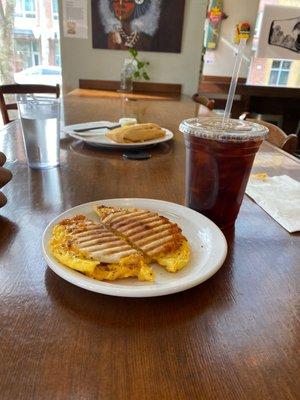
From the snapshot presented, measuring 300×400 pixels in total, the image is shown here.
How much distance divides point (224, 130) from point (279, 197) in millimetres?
269

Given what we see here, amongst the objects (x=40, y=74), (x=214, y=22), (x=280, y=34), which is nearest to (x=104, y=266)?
(x=40, y=74)

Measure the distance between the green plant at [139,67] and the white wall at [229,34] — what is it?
1.15 meters

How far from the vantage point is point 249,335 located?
14.3 inches

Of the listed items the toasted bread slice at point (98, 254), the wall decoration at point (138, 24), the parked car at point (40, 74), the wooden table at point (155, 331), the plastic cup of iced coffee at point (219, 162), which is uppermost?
the wall decoration at point (138, 24)

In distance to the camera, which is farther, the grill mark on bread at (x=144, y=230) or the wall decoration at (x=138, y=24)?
the wall decoration at (x=138, y=24)

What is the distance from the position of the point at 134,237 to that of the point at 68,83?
272 cm

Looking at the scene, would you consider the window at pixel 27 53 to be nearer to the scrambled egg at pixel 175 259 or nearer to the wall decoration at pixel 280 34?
the wall decoration at pixel 280 34

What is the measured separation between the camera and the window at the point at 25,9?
10.0 feet

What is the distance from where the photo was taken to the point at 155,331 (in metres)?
0.36

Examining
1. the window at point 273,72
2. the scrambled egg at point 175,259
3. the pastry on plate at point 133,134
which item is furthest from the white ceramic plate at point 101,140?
the window at point 273,72

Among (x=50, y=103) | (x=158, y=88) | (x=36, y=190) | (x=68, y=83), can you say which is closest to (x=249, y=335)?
(x=36, y=190)

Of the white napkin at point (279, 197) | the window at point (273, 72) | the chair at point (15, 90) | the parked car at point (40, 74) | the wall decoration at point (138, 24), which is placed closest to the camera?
the white napkin at point (279, 197)

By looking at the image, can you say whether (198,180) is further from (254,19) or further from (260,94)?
(254,19)

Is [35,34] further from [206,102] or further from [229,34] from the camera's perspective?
[206,102]
